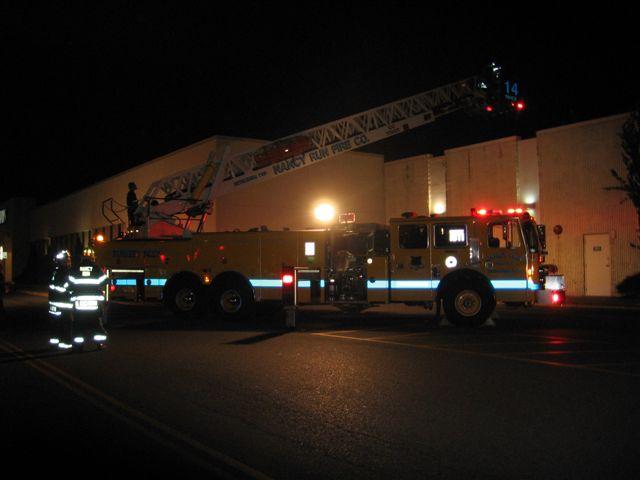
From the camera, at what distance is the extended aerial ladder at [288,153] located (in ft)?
64.8

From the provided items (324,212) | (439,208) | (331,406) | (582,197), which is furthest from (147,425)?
(324,212)

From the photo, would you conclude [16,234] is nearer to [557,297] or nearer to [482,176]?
[482,176]

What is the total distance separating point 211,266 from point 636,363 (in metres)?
10.5

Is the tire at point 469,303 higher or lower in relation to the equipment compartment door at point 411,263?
lower

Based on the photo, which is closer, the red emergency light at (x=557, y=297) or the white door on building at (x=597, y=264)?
the red emergency light at (x=557, y=297)

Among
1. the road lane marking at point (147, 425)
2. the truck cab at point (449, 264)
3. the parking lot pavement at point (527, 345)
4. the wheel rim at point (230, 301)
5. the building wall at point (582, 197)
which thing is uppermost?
the building wall at point (582, 197)

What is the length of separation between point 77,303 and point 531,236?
911 cm

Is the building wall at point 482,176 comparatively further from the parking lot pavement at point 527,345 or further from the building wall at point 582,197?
the parking lot pavement at point 527,345

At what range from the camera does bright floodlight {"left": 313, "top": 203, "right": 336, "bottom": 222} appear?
107ft

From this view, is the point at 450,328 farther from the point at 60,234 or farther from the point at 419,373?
the point at 60,234

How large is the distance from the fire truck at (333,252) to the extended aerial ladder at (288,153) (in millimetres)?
31

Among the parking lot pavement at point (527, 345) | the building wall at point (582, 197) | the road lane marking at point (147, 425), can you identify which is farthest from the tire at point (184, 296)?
the building wall at point (582, 197)

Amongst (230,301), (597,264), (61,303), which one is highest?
(597,264)

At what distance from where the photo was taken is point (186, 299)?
56.5ft
